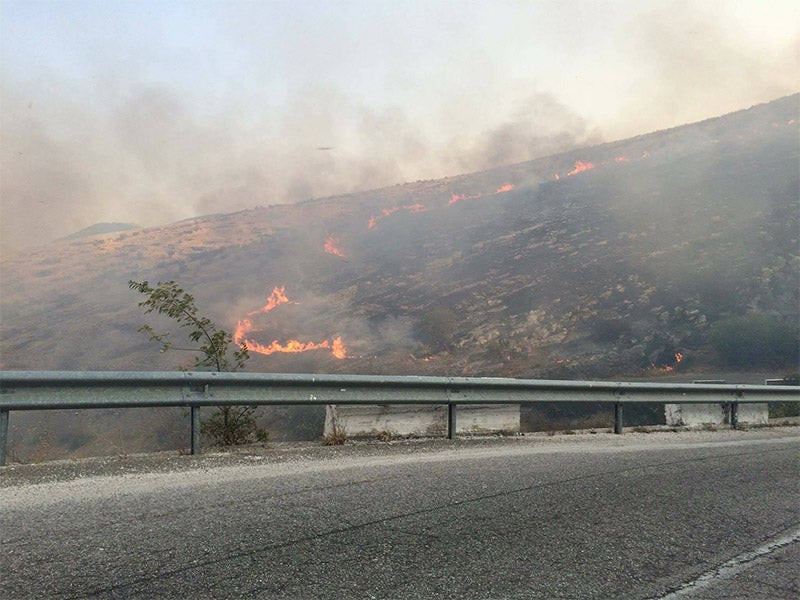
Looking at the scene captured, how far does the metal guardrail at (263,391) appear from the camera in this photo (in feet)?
18.3

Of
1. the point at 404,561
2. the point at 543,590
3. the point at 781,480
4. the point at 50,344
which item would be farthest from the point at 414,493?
the point at 50,344

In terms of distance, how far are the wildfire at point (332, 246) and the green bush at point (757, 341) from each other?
3681 centimetres

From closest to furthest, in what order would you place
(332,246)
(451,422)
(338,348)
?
(451,422) < (338,348) < (332,246)

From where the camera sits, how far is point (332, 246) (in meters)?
64.3

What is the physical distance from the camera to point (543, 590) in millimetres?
3184

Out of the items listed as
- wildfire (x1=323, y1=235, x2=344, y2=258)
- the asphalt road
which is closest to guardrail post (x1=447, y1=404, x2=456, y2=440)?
the asphalt road

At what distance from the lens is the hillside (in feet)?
113

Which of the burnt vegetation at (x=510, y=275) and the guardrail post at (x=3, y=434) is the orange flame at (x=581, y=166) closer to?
the burnt vegetation at (x=510, y=275)

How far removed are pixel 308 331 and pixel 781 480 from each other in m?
35.7

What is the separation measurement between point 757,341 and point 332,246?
42.5 meters

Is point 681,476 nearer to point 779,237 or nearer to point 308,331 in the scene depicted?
point 308,331

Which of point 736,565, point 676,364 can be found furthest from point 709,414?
point 676,364

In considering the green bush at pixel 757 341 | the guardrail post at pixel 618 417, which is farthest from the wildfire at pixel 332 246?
the guardrail post at pixel 618 417

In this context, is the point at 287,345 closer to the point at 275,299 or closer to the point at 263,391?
the point at 275,299
